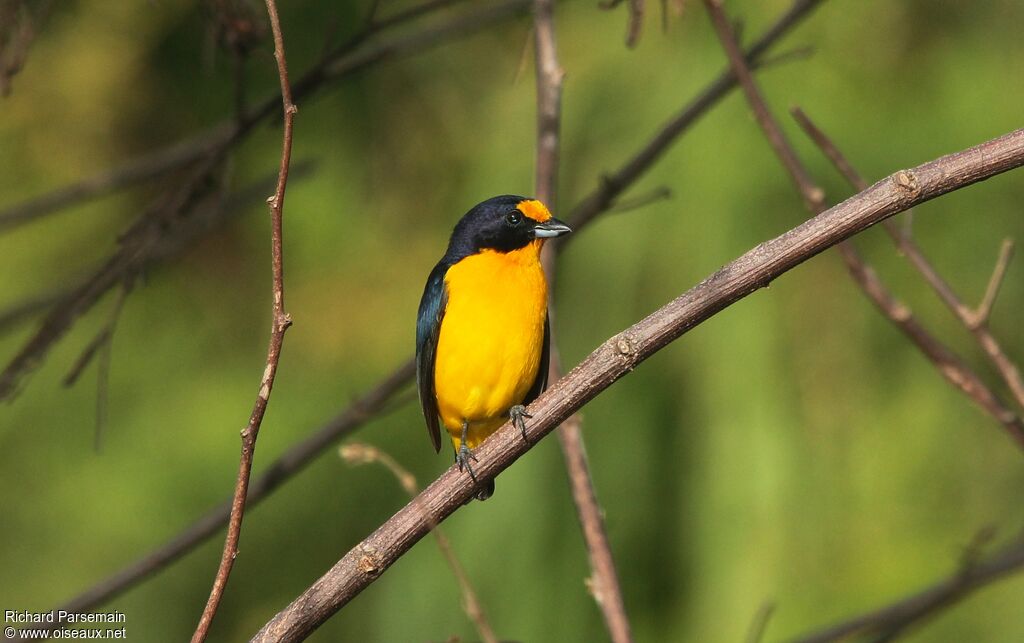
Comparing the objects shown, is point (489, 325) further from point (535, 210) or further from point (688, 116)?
point (688, 116)

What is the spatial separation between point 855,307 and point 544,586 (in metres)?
1.29

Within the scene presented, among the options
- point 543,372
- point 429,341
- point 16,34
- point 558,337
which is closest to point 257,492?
point 429,341

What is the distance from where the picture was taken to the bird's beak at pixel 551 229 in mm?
3547

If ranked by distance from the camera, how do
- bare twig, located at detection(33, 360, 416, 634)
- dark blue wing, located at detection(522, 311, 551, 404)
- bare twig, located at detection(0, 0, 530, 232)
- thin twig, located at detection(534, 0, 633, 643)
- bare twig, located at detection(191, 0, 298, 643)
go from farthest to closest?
1. dark blue wing, located at detection(522, 311, 551, 404)
2. bare twig, located at detection(0, 0, 530, 232)
3. bare twig, located at detection(33, 360, 416, 634)
4. thin twig, located at detection(534, 0, 633, 643)
5. bare twig, located at detection(191, 0, 298, 643)

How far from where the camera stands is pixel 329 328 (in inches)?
195

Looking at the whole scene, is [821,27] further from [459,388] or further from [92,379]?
[92,379]

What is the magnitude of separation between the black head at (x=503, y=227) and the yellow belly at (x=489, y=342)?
90 millimetres

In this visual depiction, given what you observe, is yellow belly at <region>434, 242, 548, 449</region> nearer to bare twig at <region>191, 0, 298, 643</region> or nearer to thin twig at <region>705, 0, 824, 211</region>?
thin twig at <region>705, 0, 824, 211</region>

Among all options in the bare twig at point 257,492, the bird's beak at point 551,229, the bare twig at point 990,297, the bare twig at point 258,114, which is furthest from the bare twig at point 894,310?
the bare twig at point 257,492

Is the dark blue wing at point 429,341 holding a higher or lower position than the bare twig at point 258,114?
lower

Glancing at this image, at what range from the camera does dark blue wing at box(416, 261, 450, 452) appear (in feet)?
12.0

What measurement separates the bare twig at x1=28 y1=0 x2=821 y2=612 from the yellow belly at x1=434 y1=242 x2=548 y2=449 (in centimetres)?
14

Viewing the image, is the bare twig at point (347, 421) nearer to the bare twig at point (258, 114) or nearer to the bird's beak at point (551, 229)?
the bird's beak at point (551, 229)

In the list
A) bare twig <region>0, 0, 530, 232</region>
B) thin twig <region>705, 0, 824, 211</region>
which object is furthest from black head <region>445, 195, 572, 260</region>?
thin twig <region>705, 0, 824, 211</region>
